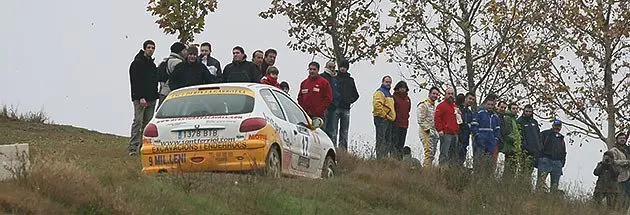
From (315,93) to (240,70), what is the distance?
124 cm

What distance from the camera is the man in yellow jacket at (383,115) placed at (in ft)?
63.1

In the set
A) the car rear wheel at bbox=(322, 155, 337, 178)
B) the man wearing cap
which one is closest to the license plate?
the car rear wheel at bbox=(322, 155, 337, 178)

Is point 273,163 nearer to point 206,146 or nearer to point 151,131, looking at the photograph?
point 206,146

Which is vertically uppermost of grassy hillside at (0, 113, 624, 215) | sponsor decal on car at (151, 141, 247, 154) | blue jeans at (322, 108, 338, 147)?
blue jeans at (322, 108, 338, 147)

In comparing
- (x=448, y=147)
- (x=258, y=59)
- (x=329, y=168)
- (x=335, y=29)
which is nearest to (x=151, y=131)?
(x=329, y=168)

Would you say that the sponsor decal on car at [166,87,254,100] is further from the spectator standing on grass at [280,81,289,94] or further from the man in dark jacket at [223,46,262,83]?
the spectator standing on grass at [280,81,289,94]

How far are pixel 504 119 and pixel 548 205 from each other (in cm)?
298

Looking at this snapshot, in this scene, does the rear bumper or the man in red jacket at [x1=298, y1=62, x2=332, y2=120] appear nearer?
the rear bumper

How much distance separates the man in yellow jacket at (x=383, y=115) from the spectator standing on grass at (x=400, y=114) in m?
0.15

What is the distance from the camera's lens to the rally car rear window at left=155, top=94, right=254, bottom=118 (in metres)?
14.1

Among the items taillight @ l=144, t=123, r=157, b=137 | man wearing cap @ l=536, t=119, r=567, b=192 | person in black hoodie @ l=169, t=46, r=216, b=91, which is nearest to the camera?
taillight @ l=144, t=123, r=157, b=137

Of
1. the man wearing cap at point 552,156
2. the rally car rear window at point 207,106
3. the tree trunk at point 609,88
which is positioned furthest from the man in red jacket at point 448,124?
the tree trunk at point 609,88

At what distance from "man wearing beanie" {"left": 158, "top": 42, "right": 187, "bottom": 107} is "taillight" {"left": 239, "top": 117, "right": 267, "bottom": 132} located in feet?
13.5

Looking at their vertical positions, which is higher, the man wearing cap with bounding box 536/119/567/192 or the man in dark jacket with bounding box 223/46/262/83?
the man in dark jacket with bounding box 223/46/262/83
